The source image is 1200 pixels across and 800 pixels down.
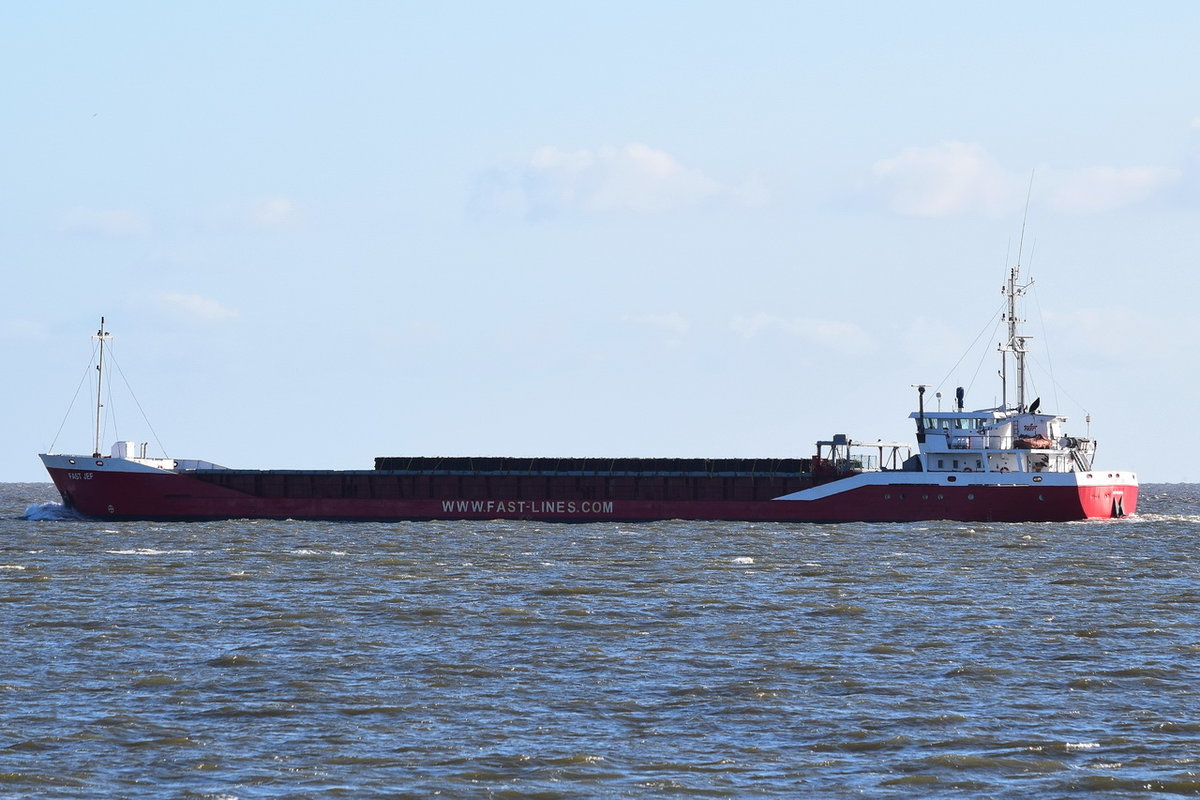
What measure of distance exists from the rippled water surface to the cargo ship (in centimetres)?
2121

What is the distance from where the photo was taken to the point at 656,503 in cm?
7788

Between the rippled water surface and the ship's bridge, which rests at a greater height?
the ship's bridge

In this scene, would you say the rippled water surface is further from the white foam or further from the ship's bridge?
the ship's bridge

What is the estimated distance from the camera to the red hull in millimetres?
72625

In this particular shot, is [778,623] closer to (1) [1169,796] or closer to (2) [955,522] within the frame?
(1) [1169,796]

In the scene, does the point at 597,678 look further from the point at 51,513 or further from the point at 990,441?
the point at 51,513

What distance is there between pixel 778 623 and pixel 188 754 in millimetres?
17156

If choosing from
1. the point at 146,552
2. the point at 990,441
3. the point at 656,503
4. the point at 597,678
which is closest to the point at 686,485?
the point at 656,503

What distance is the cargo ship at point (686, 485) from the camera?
7306 cm

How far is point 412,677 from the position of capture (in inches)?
1086

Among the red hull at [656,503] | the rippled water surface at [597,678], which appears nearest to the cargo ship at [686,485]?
the red hull at [656,503]

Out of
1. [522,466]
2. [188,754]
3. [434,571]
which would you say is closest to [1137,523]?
[522,466]

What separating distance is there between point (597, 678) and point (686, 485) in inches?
1995

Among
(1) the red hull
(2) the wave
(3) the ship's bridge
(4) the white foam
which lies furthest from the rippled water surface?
(2) the wave
